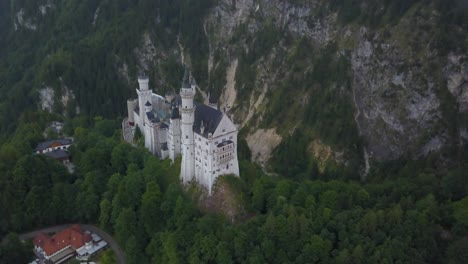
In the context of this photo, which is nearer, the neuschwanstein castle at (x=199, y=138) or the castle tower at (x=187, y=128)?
the neuschwanstein castle at (x=199, y=138)

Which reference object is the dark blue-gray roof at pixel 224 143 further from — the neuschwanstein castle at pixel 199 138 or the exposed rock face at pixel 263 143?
the exposed rock face at pixel 263 143

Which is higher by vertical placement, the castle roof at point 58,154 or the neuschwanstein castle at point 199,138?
the neuschwanstein castle at point 199,138

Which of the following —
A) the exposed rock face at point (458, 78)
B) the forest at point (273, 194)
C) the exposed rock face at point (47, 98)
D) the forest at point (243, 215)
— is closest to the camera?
the forest at point (243, 215)

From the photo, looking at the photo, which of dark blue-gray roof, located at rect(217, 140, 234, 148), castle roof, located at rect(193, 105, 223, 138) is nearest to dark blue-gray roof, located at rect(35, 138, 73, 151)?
castle roof, located at rect(193, 105, 223, 138)

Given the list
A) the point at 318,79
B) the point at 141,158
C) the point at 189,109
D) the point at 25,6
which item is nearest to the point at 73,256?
the point at 141,158

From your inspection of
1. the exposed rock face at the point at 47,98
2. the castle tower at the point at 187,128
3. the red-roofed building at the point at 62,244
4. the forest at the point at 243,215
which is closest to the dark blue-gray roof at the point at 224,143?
the castle tower at the point at 187,128

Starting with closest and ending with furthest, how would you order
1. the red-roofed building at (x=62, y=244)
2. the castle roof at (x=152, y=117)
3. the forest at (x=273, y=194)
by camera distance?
the forest at (x=273, y=194) → the red-roofed building at (x=62, y=244) → the castle roof at (x=152, y=117)
